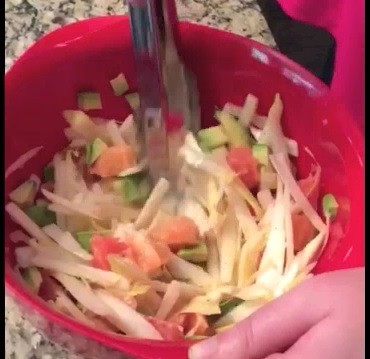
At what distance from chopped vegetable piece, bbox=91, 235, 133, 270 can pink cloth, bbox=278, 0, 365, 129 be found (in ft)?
0.82

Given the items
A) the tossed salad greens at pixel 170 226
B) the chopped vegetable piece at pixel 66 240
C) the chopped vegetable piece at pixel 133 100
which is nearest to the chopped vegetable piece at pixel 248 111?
the tossed salad greens at pixel 170 226

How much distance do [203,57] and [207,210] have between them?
0.50 ft

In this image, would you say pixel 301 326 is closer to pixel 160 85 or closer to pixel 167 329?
pixel 167 329

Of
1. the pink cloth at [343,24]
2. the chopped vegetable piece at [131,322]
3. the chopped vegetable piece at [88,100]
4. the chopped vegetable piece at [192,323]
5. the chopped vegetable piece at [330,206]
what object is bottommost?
the chopped vegetable piece at [192,323]

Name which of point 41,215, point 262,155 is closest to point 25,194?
point 41,215

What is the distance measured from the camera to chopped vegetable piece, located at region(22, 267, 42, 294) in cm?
73

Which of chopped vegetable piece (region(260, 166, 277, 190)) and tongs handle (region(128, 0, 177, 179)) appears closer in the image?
tongs handle (region(128, 0, 177, 179))

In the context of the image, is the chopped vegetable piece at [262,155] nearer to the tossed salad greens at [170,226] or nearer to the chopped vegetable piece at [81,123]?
the tossed salad greens at [170,226]

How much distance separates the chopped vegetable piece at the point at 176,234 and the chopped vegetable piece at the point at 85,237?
0.16 feet

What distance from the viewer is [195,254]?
794 millimetres

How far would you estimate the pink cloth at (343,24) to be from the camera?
0.68 m

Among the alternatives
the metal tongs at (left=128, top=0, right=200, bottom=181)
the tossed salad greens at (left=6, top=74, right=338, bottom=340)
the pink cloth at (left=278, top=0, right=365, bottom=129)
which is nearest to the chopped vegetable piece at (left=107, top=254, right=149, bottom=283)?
the tossed salad greens at (left=6, top=74, right=338, bottom=340)

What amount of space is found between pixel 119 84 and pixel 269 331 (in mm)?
331

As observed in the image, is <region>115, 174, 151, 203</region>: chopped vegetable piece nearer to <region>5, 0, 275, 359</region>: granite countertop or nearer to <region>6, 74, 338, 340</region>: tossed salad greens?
<region>6, 74, 338, 340</region>: tossed salad greens
